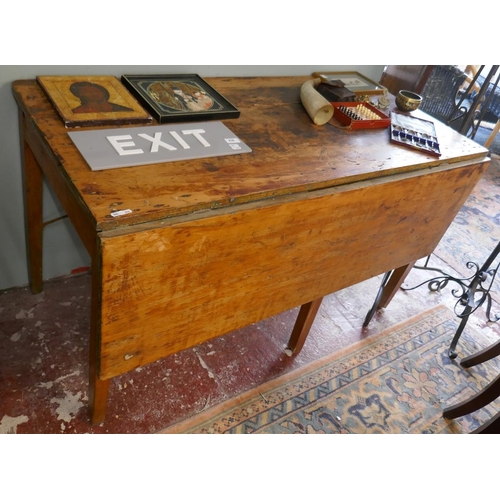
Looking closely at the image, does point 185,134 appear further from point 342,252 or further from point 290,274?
point 342,252

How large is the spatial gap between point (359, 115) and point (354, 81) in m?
0.36

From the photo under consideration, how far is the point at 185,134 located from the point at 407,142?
760mm

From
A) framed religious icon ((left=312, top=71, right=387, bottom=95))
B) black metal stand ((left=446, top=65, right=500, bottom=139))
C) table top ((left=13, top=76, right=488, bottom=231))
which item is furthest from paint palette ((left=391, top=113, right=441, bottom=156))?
black metal stand ((left=446, top=65, right=500, bottom=139))

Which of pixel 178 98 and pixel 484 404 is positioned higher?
pixel 178 98

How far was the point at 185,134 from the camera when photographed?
1.28 metres

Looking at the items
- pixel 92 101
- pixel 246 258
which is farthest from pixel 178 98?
pixel 246 258

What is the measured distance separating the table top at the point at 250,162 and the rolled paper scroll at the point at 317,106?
0.03m

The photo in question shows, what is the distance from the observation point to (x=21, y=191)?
1570 mm

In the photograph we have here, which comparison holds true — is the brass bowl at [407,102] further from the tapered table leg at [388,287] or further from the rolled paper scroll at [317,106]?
the tapered table leg at [388,287]

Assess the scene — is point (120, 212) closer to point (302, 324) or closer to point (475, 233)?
point (302, 324)

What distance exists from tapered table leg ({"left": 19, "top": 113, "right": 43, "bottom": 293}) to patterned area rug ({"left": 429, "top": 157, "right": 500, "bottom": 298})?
1.95m

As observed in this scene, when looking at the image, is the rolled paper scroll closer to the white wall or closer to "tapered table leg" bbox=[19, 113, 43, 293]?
the white wall

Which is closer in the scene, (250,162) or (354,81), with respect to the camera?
(250,162)
